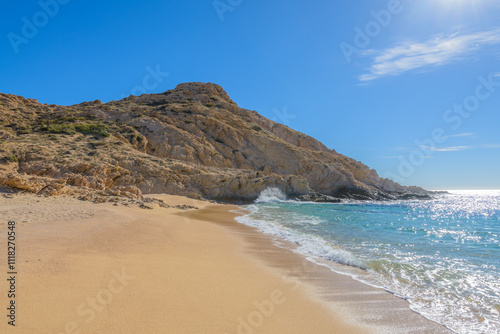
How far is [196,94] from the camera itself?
54906 millimetres

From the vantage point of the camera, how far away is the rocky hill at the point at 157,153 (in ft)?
66.9

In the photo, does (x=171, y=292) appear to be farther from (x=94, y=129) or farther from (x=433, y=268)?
(x=94, y=129)

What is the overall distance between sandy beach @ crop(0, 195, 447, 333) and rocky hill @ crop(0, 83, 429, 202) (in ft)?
31.5

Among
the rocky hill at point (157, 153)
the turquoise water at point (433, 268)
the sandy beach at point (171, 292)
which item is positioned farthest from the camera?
the rocky hill at point (157, 153)

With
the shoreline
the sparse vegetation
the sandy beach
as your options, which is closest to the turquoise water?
the shoreline

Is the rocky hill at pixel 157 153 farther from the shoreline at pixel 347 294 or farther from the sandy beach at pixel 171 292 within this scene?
the shoreline at pixel 347 294

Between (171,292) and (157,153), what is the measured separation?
31943 mm

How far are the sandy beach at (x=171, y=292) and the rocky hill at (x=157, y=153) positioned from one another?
9.61 meters

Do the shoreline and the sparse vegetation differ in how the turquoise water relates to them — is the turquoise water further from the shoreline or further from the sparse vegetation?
the sparse vegetation

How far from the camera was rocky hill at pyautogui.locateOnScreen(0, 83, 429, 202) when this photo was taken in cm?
2039

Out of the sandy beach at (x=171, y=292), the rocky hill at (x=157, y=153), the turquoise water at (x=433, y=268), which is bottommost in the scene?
the sandy beach at (x=171, y=292)

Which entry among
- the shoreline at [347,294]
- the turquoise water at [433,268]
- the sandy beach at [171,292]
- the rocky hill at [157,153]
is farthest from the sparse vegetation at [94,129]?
the shoreline at [347,294]

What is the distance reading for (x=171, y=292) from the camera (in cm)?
326

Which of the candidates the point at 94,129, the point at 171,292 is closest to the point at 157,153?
the point at 94,129
